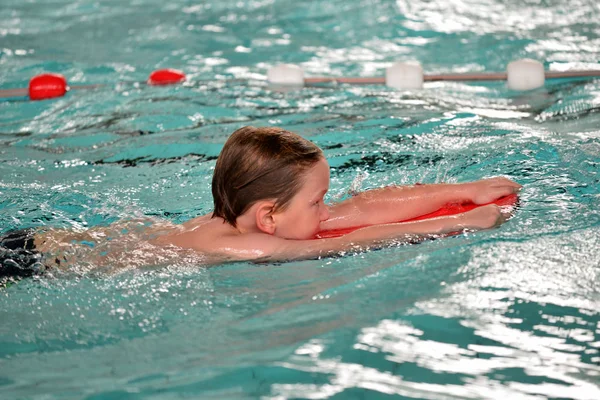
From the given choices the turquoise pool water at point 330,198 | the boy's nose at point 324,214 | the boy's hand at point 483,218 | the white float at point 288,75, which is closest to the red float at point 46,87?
the turquoise pool water at point 330,198

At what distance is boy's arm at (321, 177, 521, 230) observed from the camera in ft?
10.9

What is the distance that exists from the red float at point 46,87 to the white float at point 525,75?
11.8 feet

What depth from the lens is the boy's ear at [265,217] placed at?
2.99m

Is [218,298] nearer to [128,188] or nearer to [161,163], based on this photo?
[128,188]

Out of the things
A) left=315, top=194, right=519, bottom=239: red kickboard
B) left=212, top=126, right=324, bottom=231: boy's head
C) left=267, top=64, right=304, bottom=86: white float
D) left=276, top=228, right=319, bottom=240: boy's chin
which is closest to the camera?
left=212, top=126, right=324, bottom=231: boy's head

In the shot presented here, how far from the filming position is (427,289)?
2492 mm

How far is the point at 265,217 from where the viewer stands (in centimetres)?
302

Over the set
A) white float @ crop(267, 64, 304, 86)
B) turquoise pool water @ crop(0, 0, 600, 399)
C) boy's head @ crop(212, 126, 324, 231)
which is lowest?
turquoise pool water @ crop(0, 0, 600, 399)

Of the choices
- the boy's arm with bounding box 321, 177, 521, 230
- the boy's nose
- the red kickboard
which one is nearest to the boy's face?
the boy's nose

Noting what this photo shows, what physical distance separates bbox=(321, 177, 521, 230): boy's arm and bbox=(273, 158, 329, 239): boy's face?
0.26 meters

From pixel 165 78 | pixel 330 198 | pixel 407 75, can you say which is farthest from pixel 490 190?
pixel 165 78

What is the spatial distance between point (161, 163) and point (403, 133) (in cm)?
146

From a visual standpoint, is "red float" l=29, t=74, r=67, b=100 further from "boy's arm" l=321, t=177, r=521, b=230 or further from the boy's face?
the boy's face

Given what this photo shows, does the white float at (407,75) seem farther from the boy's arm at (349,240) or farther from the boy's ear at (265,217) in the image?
the boy's ear at (265,217)
